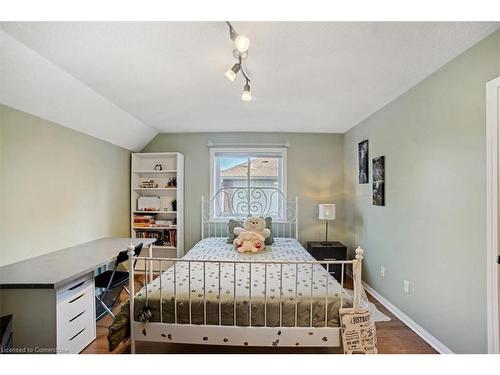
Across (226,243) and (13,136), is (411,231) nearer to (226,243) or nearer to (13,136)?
(226,243)

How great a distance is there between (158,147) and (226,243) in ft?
6.48

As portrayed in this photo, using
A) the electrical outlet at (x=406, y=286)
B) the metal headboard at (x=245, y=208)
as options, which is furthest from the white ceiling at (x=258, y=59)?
the electrical outlet at (x=406, y=286)

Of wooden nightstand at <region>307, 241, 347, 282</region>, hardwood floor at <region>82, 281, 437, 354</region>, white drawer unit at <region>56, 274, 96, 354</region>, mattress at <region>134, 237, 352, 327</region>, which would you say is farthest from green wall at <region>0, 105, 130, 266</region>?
wooden nightstand at <region>307, 241, 347, 282</region>

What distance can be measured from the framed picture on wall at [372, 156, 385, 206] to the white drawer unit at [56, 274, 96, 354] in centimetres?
299

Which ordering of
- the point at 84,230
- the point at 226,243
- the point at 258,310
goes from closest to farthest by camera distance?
the point at 258,310, the point at 84,230, the point at 226,243

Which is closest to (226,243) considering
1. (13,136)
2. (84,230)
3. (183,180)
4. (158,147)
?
(183,180)

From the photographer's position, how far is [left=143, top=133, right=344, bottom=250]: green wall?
3938mm

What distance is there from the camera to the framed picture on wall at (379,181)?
274cm

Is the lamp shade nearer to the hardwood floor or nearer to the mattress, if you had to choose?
the hardwood floor

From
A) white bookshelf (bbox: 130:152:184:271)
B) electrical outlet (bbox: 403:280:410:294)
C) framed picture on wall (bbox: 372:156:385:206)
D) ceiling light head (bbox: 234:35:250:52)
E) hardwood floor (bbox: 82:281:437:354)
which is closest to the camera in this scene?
ceiling light head (bbox: 234:35:250:52)

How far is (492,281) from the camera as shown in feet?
4.82

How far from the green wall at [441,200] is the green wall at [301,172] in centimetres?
116

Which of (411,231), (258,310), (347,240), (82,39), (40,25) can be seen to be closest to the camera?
(40,25)

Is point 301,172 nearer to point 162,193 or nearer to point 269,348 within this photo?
point 162,193
